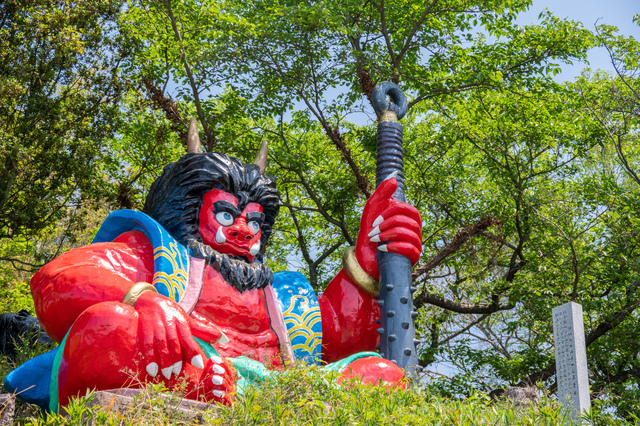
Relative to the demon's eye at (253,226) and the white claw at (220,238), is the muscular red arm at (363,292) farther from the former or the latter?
the white claw at (220,238)

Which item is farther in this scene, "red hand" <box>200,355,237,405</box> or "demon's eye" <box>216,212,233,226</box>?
"demon's eye" <box>216,212,233,226</box>

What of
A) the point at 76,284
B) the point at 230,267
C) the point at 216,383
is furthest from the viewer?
the point at 230,267

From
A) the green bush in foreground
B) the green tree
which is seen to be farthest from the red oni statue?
the green tree

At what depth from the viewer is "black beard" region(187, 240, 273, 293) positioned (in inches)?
157

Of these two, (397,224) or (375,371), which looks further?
(397,224)

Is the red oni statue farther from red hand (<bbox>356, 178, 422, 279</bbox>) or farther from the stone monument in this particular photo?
the stone monument

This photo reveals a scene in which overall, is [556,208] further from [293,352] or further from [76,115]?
[76,115]

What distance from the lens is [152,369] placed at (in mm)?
2955

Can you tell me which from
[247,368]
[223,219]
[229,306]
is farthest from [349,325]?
[223,219]

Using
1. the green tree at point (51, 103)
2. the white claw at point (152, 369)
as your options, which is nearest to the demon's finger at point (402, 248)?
the white claw at point (152, 369)

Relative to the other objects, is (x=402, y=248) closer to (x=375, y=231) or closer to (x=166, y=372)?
(x=375, y=231)

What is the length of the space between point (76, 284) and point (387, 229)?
2.16m

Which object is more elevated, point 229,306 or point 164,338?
point 229,306

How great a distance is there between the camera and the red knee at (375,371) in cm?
350
